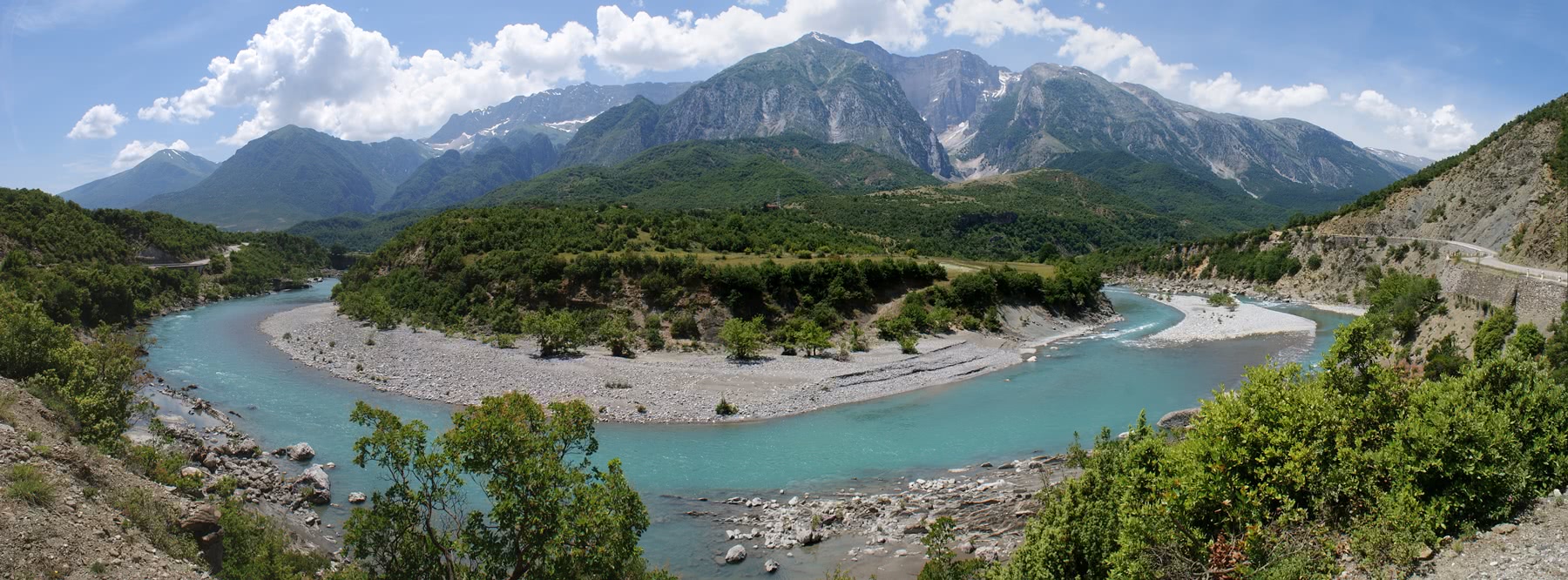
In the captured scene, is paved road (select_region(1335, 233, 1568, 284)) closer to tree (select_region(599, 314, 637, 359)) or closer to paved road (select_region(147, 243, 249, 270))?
tree (select_region(599, 314, 637, 359))

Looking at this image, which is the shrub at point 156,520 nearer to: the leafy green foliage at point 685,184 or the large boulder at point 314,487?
the large boulder at point 314,487

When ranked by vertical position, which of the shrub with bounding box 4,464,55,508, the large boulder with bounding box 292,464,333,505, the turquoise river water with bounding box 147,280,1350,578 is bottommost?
the turquoise river water with bounding box 147,280,1350,578

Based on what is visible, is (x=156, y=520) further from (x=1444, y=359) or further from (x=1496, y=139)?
(x=1496, y=139)

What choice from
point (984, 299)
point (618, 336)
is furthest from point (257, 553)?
point (984, 299)

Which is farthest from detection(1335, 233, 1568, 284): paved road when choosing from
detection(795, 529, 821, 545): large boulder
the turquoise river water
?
detection(795, 529, 821, 545): large boulder

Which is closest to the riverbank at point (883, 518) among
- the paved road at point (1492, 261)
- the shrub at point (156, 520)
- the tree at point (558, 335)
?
the shrub at point (156, 520)

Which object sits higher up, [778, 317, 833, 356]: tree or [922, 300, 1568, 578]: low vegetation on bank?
[922, 300, 1568, 578]: low vegetation on bank

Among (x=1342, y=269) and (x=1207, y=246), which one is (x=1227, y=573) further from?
(x=1207, y=246)

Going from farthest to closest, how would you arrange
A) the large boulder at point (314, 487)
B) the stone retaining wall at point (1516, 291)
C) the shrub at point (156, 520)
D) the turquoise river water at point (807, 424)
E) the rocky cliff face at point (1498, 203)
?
the rocky cliff face at point (1498, 203) < the stone retaining wall at point (1516, 291) < the turquoise river water at point (807, 424) < the large boulder at point (314, 487) < the shrub at point (156, 520)
